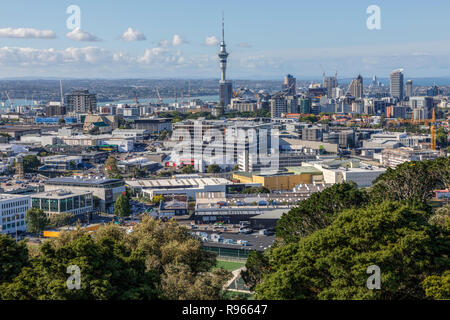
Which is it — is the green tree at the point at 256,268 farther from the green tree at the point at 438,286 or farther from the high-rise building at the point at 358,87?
the high-rise building at the point at 358,87

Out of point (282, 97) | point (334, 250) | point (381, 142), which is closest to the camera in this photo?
point (334, 250)

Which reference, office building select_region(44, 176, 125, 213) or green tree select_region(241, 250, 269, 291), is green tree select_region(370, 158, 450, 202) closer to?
green tree select_region(241, 250, 269, 291)

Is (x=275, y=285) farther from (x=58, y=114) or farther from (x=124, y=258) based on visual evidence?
(x=58, y=114)

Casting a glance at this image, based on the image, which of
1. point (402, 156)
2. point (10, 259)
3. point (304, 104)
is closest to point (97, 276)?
point (10, 259)

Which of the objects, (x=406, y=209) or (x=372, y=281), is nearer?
(x=372, y=281)

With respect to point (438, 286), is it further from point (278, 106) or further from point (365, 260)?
point (278, 106)

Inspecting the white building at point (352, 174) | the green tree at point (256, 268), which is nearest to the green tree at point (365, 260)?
the green tree at point (256, 268)
